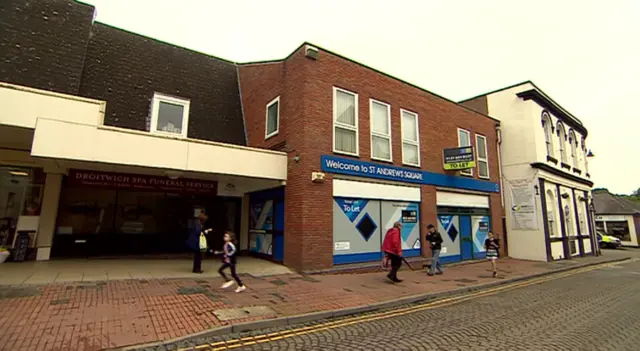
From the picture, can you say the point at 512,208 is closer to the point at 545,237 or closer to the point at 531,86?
the point at 545,237

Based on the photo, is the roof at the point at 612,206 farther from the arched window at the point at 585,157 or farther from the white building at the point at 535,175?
the white building at the point at 535,175

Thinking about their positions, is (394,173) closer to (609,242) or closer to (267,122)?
(267,122)

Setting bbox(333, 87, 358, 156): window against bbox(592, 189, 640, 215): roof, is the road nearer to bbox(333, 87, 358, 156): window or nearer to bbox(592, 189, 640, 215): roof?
bbox(333, 87, 358, 156): window

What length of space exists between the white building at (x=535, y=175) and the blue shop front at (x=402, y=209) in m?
2.20

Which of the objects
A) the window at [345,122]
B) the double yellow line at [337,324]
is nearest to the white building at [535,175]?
the double yellow line at [337,324]

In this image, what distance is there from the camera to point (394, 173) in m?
13.0

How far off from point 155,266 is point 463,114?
15.6m

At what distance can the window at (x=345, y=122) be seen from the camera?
11.9m

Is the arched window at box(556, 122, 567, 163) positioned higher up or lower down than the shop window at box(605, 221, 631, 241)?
higher up

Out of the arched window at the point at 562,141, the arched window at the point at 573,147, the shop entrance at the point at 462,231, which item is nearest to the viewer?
the shop entrance at the point at 462,231

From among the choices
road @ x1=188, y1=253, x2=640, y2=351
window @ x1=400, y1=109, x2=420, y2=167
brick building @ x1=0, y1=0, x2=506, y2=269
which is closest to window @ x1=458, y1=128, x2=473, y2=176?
brick building @ x1=0, y1=0, x2=506, y2=269

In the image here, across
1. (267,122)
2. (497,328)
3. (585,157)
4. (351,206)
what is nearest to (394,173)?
(351,206)

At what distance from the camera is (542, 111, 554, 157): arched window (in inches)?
797

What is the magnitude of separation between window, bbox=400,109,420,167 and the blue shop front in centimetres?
59
